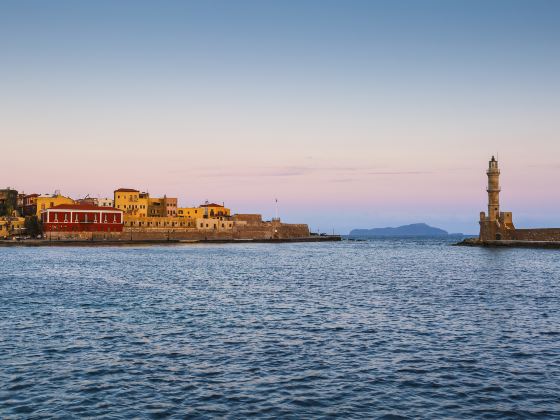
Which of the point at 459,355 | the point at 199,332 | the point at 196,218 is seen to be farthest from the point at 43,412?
the point at 196,218

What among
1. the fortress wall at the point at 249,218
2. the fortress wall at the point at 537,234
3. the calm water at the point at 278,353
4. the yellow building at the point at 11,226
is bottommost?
the calm water at the point at 278,353

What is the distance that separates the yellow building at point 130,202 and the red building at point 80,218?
11.3m

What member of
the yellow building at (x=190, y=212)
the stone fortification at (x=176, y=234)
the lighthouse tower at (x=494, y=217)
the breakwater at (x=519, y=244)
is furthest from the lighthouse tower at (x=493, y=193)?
the yellow building at (x=190, y=212)

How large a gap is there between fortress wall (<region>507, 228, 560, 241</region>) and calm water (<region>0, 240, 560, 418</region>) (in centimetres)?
8849

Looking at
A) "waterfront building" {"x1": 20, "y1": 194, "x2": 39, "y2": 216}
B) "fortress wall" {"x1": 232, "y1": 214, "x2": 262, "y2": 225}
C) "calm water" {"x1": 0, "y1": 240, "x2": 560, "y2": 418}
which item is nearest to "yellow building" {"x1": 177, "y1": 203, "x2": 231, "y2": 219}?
"fortress wall" {"x1": 232, "y1": 214, "x2": 262, "y2": 225}

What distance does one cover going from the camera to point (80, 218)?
152 m

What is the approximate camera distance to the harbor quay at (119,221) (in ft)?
493

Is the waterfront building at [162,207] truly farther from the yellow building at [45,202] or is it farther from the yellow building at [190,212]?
the yellow building at [45,202]

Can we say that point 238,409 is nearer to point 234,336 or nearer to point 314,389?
point 314,389

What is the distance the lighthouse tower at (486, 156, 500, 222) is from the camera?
13612 cm

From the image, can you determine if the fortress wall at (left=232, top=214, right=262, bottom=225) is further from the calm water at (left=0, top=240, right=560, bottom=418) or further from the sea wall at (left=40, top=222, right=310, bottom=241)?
the calm water at (left=0, top=240, right=560, bottom=418)

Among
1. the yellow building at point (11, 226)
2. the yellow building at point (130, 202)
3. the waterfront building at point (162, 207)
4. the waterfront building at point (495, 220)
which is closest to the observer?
the waterfront building at point (495, 220)

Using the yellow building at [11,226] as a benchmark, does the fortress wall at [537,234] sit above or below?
below

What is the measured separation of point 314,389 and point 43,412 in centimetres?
909
